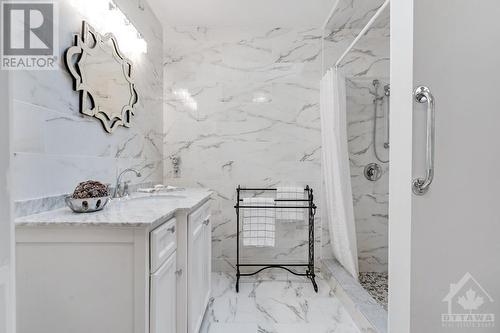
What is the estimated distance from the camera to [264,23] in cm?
286

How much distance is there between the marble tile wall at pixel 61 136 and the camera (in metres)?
1.17

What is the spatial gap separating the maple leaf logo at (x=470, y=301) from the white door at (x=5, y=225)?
1.41 m

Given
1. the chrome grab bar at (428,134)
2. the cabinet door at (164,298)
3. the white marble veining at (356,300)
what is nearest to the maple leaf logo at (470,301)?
the chrome grab bar at (428,134)

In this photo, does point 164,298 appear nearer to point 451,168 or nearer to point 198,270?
point 198,270

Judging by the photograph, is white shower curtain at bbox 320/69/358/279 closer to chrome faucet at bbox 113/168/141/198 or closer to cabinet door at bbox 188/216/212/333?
cabinet door at bbox 188/216/212/333

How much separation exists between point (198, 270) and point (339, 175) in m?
1.43

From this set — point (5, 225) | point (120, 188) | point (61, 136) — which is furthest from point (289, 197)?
point (5, 225)

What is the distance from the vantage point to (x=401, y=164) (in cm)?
113

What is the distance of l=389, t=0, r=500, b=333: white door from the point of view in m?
1.08

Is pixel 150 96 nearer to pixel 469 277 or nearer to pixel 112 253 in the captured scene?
pixel 112 253

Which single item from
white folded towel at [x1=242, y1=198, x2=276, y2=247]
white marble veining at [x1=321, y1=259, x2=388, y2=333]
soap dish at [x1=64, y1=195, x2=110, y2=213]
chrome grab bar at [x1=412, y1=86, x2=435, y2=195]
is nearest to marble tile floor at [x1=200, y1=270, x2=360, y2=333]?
white marble veining at [x1=321, y1=259, x2=388, y2=333]

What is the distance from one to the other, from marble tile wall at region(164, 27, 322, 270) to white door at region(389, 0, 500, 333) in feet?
5.99

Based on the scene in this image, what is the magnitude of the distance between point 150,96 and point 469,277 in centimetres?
→ 254

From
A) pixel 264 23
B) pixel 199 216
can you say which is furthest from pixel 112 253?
pixel 264 23
